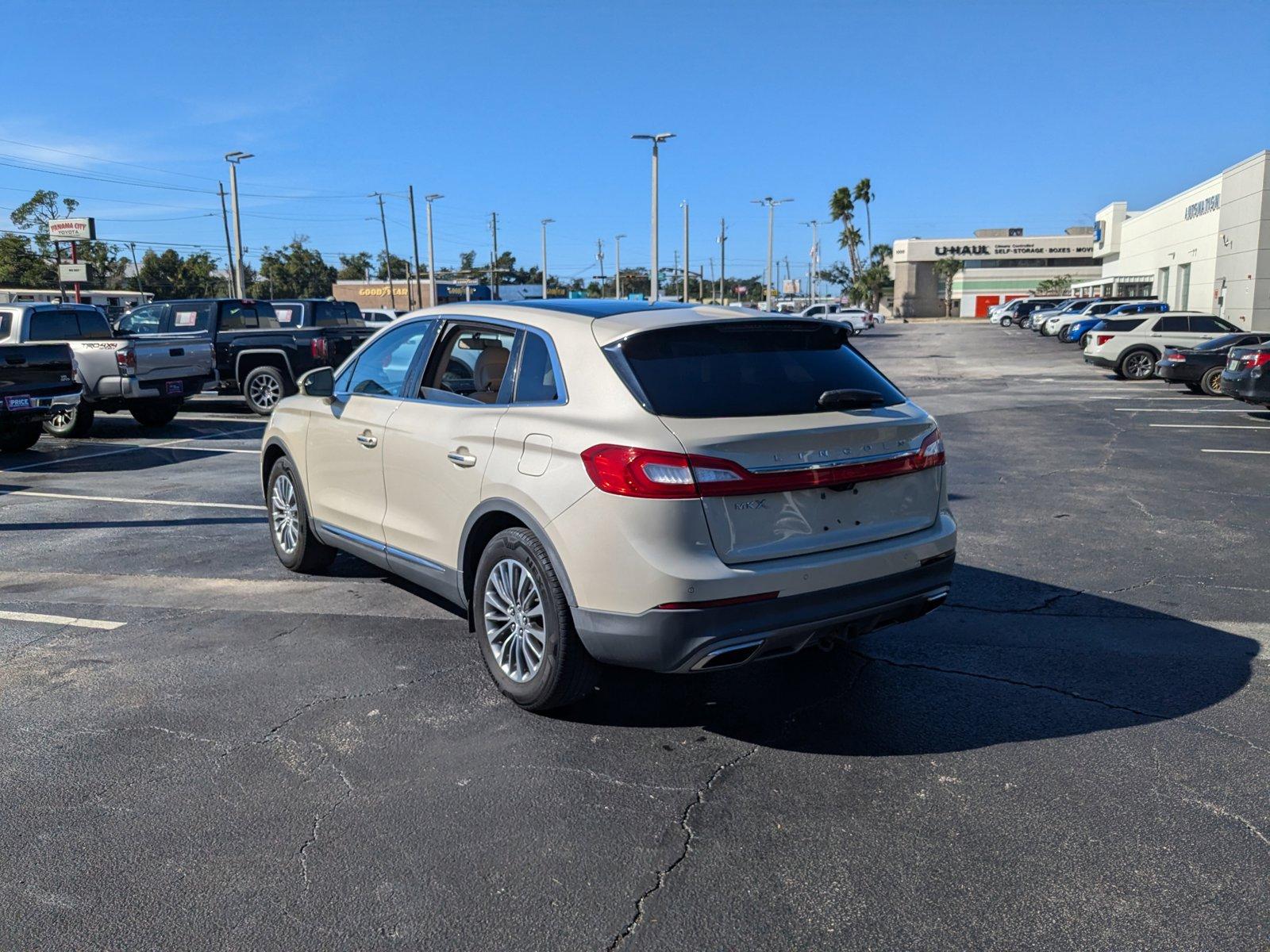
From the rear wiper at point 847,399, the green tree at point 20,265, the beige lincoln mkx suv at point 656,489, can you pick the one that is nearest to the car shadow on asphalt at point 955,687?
the beige lincoln mkx suv at point 656,489

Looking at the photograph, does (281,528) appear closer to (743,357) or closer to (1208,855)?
(743,357)

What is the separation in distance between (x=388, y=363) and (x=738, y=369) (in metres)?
2.31

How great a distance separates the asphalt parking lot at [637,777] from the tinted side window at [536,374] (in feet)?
4.57

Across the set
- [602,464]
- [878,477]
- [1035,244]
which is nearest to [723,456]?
[602,464]

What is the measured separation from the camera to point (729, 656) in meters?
3.76

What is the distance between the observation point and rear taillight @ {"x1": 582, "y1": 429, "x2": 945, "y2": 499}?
3.68m

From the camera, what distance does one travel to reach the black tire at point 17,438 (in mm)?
13367

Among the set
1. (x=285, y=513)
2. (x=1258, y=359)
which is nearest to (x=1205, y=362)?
(x=1258, y=359)

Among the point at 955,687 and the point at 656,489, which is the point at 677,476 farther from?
the point at 955,687

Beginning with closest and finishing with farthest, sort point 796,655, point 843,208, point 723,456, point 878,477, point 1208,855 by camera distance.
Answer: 1. point 1208,855
2. point 723,456
3. point 878,477
4. point 796,655
5. point 843,208

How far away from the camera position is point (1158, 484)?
9859 millimetres

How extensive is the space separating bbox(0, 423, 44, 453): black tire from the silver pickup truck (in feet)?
1.83

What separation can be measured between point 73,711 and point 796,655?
134 inches

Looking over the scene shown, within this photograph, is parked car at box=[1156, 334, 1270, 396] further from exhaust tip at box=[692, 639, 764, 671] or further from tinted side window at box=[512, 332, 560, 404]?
exhaust tip at box=[692, 639, 764, 671]
